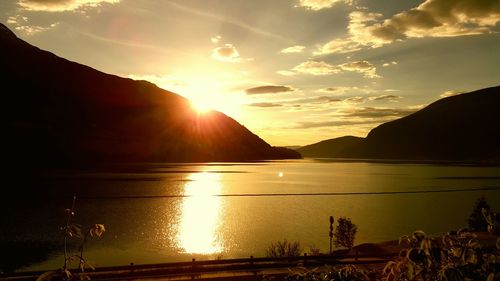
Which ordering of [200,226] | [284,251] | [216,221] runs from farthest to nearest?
[216,221], [200,226], [284,251]

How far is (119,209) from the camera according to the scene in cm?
10119

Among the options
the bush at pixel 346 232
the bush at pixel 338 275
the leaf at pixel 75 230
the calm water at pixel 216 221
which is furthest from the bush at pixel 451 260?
the bush at pixel 346 232

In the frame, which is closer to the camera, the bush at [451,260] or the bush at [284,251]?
the bush at [451,260]

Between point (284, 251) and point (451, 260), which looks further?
point (284, 251)

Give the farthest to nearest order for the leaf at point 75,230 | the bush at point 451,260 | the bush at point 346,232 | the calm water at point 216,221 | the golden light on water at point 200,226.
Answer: the golden light on water at point 200,226, the calm water at point 216,221, the bush at point 346,232, the leaf at point 75,230, the bush at point 451,260

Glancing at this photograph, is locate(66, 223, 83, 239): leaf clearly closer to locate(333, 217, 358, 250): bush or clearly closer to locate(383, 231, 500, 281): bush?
locate(383, 231, 500, 281): bush

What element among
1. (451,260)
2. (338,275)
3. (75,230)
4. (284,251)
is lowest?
(284,251)

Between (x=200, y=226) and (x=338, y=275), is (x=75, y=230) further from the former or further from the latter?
(x=200, y=226)

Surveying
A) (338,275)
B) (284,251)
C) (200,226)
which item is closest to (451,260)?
(338,275)

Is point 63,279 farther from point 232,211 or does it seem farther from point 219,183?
point 219,183

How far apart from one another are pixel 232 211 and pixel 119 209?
28056 millimetres

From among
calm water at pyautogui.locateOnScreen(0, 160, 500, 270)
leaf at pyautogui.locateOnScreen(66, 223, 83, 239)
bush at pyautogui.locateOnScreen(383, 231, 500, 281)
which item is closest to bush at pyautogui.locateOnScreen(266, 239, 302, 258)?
calm water at pyautogui.locateOnScreen(0, 160, 500, 270)

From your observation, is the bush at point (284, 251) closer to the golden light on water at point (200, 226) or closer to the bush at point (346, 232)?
the bush at point (346, 232)

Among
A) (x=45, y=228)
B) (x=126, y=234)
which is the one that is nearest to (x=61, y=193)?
(x=45, y=228)
